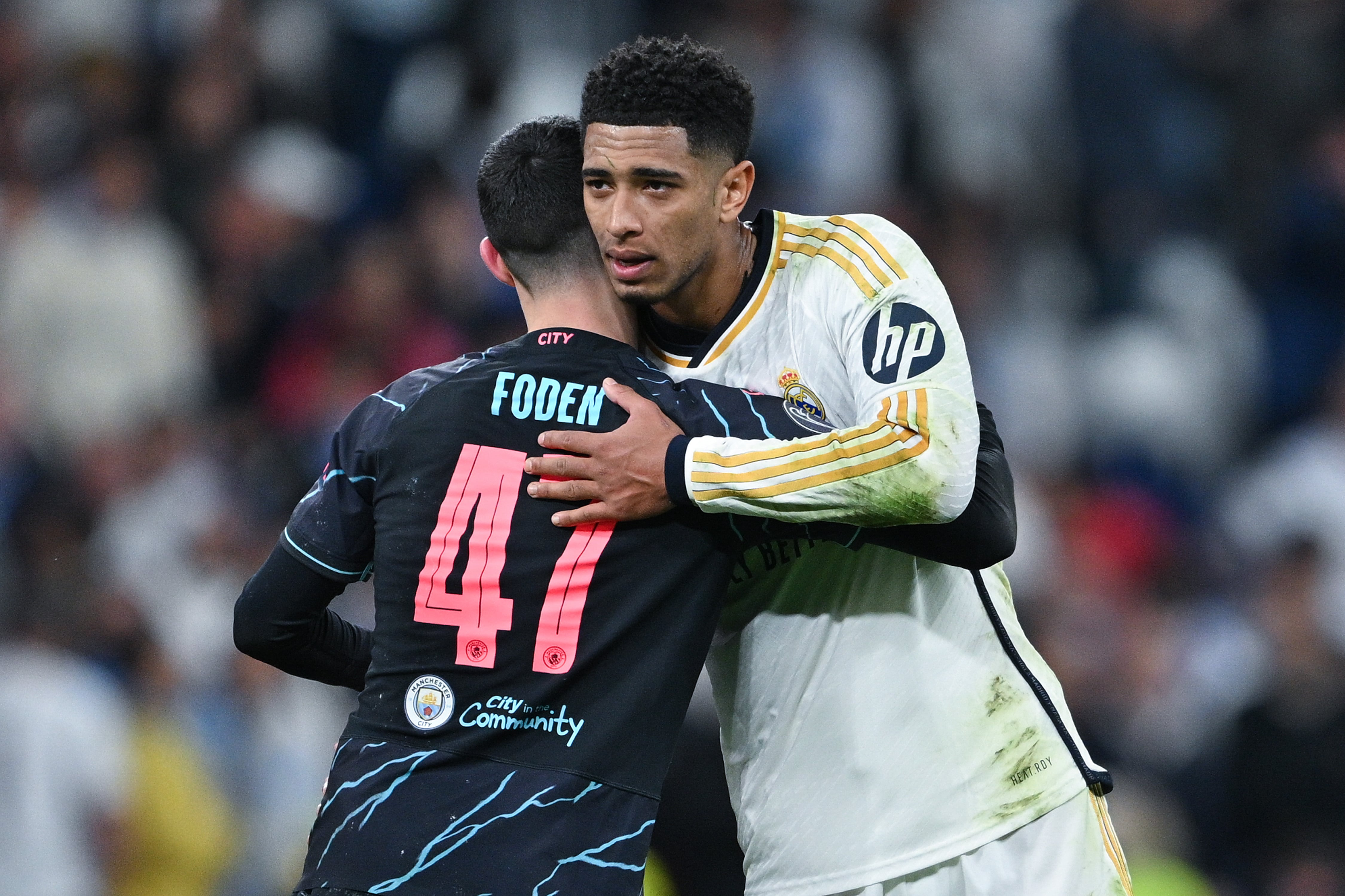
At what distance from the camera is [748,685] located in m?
3.93

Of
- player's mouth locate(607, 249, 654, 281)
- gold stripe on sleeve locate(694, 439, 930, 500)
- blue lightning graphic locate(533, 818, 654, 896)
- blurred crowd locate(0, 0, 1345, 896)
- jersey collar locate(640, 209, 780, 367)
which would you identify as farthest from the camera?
blurred crowd locate(0, 0, 1345, 896)

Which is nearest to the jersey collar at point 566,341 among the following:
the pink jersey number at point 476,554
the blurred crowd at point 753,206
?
the pink jersey number at point 476,554

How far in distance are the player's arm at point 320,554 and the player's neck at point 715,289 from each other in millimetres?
682

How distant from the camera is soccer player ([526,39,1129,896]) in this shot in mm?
3643

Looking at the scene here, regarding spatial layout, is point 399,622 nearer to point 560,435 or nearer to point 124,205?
point 560,435

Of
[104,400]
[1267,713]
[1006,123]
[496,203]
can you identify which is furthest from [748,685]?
[1006,123]

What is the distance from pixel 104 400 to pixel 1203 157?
637 cm

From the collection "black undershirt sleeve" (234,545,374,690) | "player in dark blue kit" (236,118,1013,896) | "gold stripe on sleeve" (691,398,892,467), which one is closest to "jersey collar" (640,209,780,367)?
"player in dark blue kit" (236,118,1013,896)

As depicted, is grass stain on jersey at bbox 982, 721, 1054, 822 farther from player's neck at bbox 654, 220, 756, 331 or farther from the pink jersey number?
the pink jersey number

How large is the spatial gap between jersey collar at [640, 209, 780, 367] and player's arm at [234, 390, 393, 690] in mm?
654

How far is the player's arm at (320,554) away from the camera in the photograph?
3.56 meters

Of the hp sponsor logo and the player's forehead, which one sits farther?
the player's forehead

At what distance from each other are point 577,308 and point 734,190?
18.6 inches

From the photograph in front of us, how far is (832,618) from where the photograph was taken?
3.83 m
